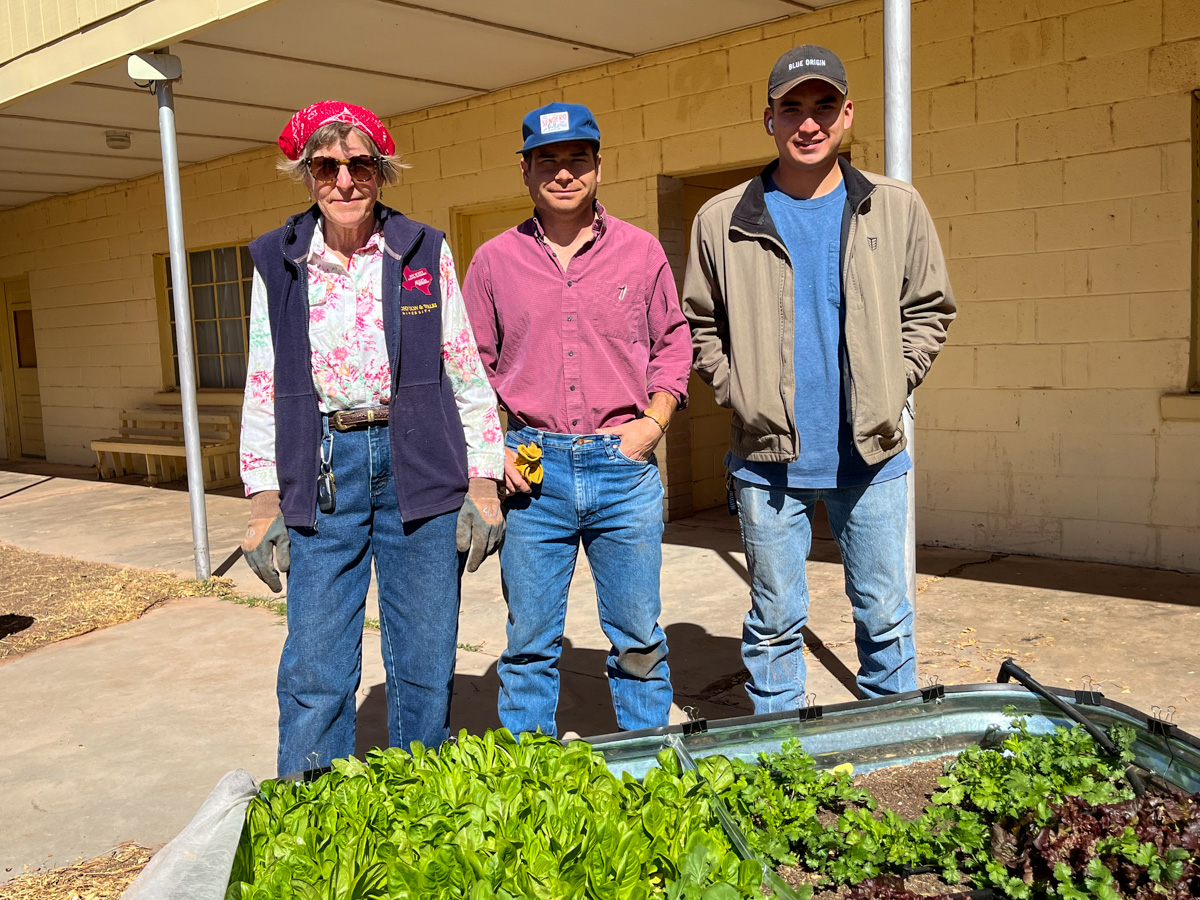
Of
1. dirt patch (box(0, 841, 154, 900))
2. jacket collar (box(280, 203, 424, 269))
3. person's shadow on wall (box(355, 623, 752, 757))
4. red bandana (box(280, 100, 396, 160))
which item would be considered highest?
red bandana (box(280, 100, 396, 160))

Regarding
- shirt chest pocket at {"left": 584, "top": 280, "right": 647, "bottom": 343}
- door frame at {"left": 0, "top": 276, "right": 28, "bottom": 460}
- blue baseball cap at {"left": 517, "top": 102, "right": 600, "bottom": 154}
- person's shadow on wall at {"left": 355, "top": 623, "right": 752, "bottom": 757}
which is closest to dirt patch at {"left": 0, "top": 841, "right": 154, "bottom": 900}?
person's shadow on wall at {"left": 355, "top": 623, "right": 752, "bottom": 757}

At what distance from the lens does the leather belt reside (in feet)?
8.55

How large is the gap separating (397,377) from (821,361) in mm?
1122

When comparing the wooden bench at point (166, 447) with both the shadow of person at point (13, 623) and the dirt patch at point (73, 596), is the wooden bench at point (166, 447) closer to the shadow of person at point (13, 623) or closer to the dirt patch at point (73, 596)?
the dirt patch at point (73, 596)

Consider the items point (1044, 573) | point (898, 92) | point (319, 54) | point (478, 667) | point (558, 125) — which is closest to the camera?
point (558, 125)

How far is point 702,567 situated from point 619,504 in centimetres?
345

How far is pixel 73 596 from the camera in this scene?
631cm

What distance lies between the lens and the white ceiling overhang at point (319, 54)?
20.3 feet

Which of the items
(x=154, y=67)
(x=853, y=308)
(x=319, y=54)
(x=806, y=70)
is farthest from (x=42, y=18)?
(x=853, y=308)

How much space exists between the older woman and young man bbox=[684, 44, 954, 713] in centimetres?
75

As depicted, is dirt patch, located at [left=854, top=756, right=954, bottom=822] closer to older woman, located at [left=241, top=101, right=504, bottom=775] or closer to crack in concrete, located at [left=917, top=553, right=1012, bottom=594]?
older woman, located at [left=241, top=101, right=504, bottom=775]

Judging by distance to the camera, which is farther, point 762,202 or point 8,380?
point 8,380

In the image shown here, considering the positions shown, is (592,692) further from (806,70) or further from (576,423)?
(806,70)

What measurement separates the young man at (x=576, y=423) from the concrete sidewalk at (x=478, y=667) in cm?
94
